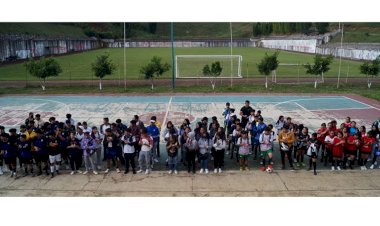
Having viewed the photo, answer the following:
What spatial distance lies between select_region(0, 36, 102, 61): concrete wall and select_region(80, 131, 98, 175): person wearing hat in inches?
1403

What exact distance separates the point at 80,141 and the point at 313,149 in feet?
22.9

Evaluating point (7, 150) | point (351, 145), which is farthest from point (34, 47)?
point (351, 145)

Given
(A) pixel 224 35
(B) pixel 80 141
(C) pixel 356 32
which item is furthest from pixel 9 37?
(A) pixel 224 35

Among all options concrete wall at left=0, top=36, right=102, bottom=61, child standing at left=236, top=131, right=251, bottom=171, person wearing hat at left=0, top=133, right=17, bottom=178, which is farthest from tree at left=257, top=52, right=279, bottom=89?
concrete wall at left=0, top=36, right=102, bottom=61

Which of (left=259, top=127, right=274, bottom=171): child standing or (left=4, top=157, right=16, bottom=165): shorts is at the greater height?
(left=259, top=127, right=274, bottom=171): child standing

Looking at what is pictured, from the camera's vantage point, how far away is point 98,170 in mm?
10867

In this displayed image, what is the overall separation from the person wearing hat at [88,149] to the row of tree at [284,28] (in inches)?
2405

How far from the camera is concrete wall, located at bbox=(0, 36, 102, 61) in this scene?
135ft

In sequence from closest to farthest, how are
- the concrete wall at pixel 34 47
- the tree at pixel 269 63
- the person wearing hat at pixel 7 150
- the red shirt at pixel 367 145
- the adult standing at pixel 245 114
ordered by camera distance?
the person wearing hat at pixel 7 150 → the red shirt at pixel 367 145 → the adult standing at pixel 245 114 → the tree at pixel 269 63 → the concrete wall at pixel 34 47

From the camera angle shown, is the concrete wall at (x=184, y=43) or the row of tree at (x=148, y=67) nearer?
the row of tree at (x=148, y=67)

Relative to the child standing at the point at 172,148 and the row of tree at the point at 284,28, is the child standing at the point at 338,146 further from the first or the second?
the row of tree at the point at 284,28

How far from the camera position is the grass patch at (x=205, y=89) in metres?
24.7

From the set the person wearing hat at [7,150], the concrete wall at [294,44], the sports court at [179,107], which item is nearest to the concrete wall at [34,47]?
the sports court at [179,107]

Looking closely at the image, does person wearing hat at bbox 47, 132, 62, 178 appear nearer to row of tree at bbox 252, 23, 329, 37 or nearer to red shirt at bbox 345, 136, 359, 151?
red shirt at bbox 345, 136, 359, 151
